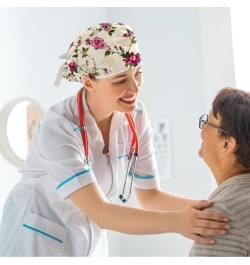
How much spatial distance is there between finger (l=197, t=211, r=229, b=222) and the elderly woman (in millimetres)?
14

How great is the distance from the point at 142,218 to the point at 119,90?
0.42 meters

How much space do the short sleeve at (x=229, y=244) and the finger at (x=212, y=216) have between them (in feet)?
0.04

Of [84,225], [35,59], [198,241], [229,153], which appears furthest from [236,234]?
[35,59]

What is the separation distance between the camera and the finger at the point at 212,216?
1346mm

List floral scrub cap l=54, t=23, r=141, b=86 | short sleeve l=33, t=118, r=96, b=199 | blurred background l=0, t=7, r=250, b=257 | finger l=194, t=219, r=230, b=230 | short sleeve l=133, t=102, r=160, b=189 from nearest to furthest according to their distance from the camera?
finger l=194, t=219, r=230, b=230 → short sleeve l=33, t=118, r=96, b=199 → floral scrub cap l=54, t=23, r=141, b=86 → short sleeve l=133, t=102, r=160, b=189 → blurred background l=0, t=7, r=250, b=257

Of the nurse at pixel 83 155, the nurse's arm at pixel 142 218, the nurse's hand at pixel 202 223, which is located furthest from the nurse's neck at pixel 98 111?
the nurse's hand at pixel 202 223

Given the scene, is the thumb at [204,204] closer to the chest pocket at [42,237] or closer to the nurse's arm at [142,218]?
the nurse's arm at [142,218]

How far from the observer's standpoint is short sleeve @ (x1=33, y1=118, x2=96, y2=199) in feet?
5.24

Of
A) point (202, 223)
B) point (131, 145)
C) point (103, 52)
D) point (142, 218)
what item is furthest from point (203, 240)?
point (103, 52)

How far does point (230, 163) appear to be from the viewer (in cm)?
152

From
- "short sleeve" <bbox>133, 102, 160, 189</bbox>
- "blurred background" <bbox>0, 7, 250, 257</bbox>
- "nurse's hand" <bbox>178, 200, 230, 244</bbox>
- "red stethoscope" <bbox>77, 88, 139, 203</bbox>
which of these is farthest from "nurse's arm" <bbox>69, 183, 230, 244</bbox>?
"blurred background" <bbox>0, 7, 250, 257</bbox>

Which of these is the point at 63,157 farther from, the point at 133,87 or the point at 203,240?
the point at 203,240

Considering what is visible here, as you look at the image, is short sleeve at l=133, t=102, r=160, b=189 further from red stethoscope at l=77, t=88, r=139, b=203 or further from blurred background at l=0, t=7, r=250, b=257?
blurred background at l=0, t=7, r=250, b=257

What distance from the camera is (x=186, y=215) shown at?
142cm
